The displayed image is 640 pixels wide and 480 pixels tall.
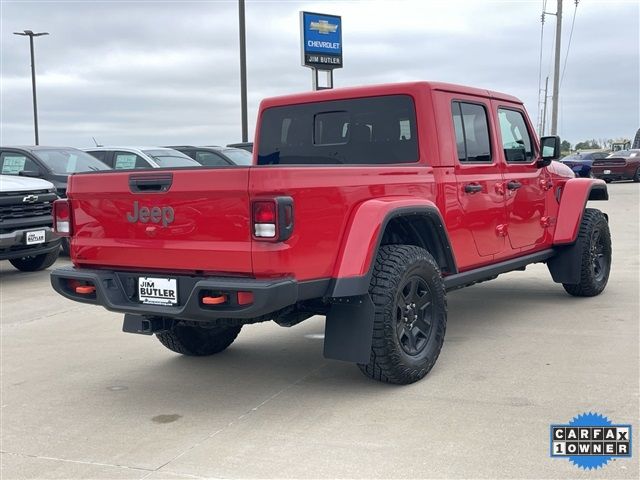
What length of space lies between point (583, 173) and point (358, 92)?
A: 2495 centimetres

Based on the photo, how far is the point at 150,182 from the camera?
4230 mm

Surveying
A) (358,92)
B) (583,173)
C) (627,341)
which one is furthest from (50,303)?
(583,173)

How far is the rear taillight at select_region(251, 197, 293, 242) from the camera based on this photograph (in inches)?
151

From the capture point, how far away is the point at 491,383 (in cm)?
464

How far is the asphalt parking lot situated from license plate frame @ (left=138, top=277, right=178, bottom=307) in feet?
2.21

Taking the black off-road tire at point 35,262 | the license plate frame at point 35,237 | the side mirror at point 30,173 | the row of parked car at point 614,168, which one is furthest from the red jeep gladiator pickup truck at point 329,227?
the row of parked car at point 614,168

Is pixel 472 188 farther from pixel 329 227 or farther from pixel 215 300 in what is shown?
pixel 215 300

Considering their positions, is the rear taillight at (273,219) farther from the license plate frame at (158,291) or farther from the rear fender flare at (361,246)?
the license plate frame at (158,291)

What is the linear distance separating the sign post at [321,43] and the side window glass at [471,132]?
13.1 meters

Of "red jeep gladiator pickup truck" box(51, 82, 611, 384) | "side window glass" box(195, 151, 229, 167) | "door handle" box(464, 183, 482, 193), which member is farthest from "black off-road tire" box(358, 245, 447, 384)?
"side window glass" box(195, 151, 229, 167)

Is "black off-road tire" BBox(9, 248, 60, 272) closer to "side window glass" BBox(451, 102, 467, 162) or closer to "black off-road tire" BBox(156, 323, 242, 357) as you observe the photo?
"black off-road tire" BBox(156, 323, 242, 357)

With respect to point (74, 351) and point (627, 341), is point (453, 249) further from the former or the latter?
point (74, 351)

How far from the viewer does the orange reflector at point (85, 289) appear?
4.49 m

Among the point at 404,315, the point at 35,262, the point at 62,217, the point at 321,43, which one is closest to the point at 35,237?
the point at 35,262
